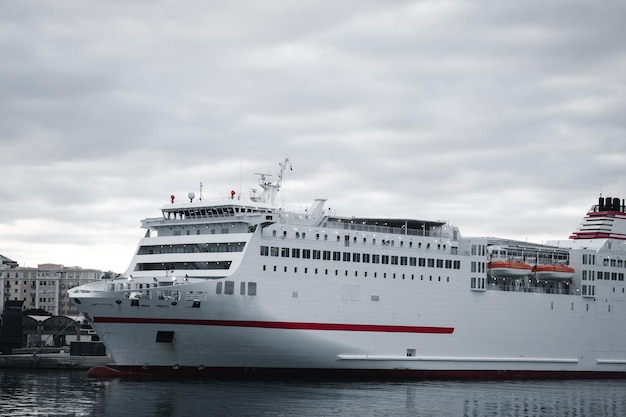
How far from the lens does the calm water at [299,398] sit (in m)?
36.8

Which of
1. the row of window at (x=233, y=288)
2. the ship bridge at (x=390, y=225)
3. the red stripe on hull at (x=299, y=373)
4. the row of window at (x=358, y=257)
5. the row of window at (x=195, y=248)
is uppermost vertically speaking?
the ship bridge at (x=390, y=225)

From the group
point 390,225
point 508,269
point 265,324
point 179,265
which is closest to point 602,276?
point 508,269

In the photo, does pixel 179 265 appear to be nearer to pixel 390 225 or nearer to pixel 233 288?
pixel 233 288

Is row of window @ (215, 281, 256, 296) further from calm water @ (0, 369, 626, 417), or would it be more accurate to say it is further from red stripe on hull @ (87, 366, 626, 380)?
calm water @ (0, 369, 626, 417)

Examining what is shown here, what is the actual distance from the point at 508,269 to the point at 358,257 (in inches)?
400

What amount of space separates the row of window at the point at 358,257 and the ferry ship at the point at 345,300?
6cm

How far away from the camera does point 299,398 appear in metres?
40.2

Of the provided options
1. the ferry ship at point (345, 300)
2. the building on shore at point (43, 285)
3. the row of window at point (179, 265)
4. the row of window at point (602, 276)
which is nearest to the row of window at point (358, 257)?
the ferry ship at point (345, 300)

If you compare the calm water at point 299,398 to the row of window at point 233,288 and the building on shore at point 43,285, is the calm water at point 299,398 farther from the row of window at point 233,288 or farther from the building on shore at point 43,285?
the building on shore at point 43,285

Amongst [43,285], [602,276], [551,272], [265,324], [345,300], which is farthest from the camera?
[43,285]

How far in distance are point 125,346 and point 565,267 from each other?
2671cm

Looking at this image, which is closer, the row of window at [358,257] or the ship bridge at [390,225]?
the row of window at [358,257]

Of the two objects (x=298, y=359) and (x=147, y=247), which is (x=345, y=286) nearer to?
(x=298, y=359)

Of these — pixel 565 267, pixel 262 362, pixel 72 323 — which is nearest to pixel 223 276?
pixel 262 362
